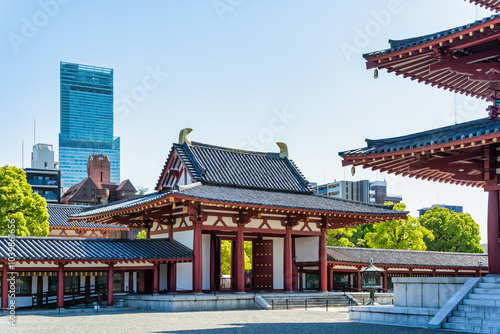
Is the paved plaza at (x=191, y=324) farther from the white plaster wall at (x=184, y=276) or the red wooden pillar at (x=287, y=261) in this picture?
the red wooden pillar at (x=287, y=261)

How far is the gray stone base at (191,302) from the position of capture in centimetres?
2497

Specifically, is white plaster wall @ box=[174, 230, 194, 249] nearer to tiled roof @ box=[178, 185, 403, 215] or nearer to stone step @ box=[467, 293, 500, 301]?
tiled roof @ box=[178, 185, 403, 215]

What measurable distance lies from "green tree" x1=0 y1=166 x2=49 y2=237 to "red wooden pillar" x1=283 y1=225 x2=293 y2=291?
17.5 metres

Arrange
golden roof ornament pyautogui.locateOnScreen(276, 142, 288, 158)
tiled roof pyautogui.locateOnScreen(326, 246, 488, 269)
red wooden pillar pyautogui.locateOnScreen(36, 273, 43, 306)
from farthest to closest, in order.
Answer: golden roof ornament pyautogui.locateOnScreen(276, 142, 288, 158) → tiled roof pyautogui.locateOnScreen(326, 246, 488, 269) → red wooden pillar pyautogui.locateOnScreen(36, 273, 43, 306)

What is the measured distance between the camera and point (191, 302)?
2527 centimetres

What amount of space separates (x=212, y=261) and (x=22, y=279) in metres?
8.72

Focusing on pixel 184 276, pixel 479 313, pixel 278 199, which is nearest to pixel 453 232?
pixel 278 199

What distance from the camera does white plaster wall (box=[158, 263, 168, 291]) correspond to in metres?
29.4

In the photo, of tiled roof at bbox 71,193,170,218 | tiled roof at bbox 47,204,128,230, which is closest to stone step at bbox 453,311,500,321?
tiled roof at bbox 71,193,170,218

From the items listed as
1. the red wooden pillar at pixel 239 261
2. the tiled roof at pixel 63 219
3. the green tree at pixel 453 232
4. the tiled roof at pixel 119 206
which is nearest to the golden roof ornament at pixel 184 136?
the tiled roof at pixel 119 206

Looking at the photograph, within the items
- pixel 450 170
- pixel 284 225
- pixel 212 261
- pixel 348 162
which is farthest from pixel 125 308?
pixel 450 170

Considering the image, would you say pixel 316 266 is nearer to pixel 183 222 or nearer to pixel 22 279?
pixel 183 222

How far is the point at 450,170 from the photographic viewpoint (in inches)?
711

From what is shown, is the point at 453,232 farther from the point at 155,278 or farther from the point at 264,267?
the point at 155,278
